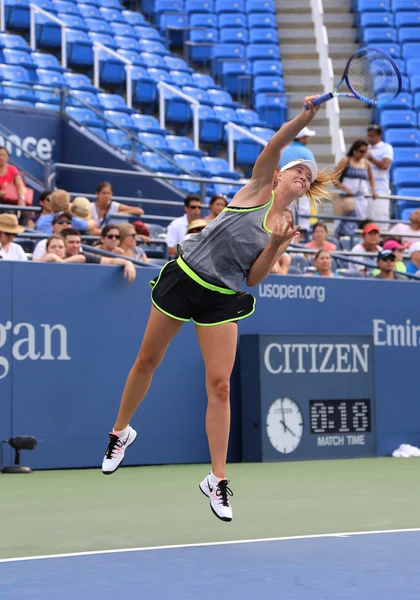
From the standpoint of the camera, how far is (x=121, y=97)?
19.3 m

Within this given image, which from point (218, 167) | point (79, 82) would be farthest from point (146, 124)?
point (218, 167)

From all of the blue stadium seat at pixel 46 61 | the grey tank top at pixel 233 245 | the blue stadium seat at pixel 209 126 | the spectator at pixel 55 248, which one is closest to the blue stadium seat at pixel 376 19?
→ the blue stadium seat at pixel 209 126

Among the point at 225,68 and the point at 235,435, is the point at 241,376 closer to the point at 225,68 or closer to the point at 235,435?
the point at 235,435

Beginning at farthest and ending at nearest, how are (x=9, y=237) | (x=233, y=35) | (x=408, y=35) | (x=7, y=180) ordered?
(x=408, y=35) < (x=233, y=35) < (x=7, y=180) < (x=9, y=237)

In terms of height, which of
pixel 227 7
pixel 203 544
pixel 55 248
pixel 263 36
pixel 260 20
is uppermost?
pixel 227 7

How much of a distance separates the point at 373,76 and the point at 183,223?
551 centimetres

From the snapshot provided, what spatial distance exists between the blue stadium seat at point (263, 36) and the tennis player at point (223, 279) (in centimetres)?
1870

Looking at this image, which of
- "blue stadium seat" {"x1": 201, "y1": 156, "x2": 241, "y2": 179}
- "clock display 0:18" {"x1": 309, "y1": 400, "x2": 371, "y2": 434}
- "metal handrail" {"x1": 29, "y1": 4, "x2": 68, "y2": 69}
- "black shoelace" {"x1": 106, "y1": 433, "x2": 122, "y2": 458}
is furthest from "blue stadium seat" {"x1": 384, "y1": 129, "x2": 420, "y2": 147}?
"black shoelace" {"x1": 106, "y1": 433, "x2": 122, "y2": 458}

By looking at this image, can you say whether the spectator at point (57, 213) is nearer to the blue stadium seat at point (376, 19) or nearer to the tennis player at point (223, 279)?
the tennis player at point (223, 279)

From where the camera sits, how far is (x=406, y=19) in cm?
2530

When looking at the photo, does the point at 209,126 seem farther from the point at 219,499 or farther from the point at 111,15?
the point at 219,499

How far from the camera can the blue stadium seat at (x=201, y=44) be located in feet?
75.8

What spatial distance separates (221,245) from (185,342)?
5.01m

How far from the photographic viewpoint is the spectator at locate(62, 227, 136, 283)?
34.1 ft
